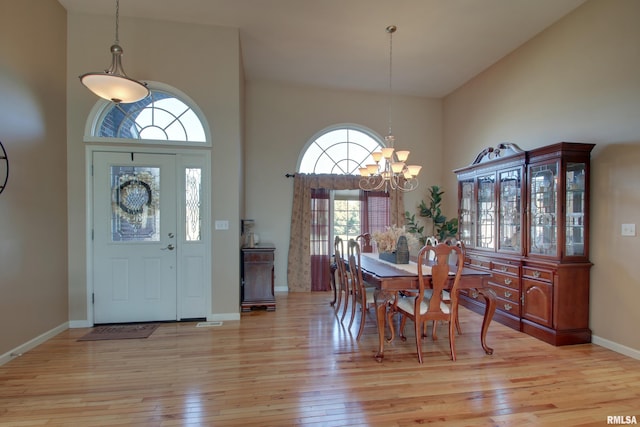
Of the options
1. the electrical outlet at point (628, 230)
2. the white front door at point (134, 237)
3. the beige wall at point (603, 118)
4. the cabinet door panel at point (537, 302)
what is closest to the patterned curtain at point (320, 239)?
the white front door at point (134, 237)

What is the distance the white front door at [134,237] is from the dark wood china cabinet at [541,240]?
358 cm

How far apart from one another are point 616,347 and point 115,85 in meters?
5.21

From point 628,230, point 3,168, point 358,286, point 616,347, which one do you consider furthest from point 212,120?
point 616,347

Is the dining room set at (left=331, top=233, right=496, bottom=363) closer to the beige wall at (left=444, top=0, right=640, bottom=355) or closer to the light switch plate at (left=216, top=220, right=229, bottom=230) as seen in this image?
the beige wall at (left=444, top=0, right=640, bottom=355)

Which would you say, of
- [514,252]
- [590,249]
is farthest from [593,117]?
[514,252]

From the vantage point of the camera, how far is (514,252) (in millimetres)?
3574

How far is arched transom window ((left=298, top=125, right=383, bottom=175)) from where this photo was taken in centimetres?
545

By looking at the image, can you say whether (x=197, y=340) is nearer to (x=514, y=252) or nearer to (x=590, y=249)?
(x=514, y=252)

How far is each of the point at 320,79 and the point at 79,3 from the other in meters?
3.27

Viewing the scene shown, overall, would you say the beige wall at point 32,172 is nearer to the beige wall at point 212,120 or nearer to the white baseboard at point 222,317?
the beige wall at point 212,120

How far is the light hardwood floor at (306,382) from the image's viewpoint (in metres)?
1.92

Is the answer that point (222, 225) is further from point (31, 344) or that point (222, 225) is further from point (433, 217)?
point (433, 217)

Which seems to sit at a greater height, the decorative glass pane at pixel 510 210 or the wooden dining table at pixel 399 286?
the decorative glass pane at pixel 510 210

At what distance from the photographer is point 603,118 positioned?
303cm
